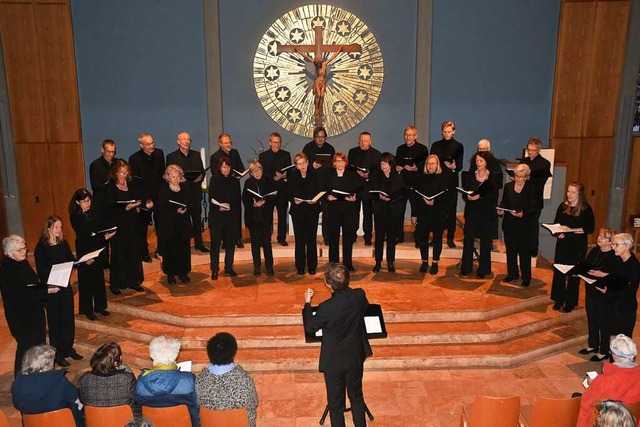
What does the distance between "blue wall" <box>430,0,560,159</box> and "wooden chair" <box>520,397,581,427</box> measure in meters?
6.22

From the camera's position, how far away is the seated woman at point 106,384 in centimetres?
403

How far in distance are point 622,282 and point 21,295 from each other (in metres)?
5.28

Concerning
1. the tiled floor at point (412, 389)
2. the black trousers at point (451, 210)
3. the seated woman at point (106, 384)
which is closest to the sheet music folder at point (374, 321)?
the tiled floor at point (412, 389)

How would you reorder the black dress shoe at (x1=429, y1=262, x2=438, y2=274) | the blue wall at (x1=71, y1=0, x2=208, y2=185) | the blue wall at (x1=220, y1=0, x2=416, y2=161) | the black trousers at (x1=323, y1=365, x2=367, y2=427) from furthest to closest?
the blue wall at (x1=220, y1=0, x2=416, y2=161) → the blue wall at (x1=71, y1=0, x2=208, y2=185) → the black dress shoe at (x1=429, y1=262, x2=438, y2=274) → the black trousers at (x1=323, y1=365, x2=367, y2=427)

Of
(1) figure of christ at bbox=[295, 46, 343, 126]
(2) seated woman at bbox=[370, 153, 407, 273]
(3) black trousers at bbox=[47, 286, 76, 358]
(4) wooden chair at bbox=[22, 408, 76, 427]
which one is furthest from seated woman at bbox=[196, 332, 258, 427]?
(1) figure of christ at bbox=[295, 46, 343, 126]

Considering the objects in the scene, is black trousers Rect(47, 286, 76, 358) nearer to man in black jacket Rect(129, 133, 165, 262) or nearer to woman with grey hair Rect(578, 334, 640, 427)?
man in black jacket Rect(129, 133, 165, 262)

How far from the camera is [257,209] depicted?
7.47 meters

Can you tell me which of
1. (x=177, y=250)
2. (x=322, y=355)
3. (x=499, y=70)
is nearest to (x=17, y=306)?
(x=177, y=250)

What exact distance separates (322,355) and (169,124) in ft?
19.9

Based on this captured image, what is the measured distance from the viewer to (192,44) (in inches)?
375

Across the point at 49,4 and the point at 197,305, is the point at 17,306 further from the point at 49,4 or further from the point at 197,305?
the point at 49,4

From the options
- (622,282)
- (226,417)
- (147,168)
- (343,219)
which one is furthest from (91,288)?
(622,282)

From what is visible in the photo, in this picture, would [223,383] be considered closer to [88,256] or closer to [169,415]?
[169,415]

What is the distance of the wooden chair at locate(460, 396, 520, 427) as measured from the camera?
4.13m
